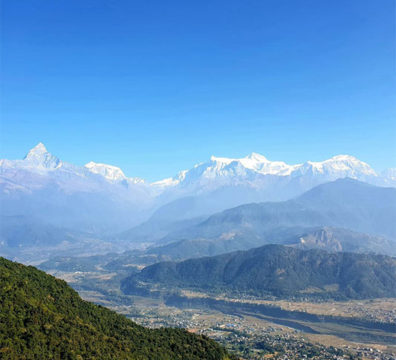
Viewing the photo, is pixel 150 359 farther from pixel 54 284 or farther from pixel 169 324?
pixel 169 324

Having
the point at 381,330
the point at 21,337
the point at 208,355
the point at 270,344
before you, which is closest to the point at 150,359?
the point at 208,355

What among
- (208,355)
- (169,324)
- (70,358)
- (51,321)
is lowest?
(169,324)

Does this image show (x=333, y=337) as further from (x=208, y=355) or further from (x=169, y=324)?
(x=208, y=355)

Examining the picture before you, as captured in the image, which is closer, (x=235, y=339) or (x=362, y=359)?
(x=362, y=359)

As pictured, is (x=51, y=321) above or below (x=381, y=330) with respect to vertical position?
above

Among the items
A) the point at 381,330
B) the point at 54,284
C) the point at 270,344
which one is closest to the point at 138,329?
the point at 54,284

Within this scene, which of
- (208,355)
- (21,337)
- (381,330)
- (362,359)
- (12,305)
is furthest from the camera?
(381,330)

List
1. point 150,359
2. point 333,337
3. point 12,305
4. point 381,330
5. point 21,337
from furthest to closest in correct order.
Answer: point 381,330 → point 333,337 → point 150,359 → point 12,305 → point 21,337
